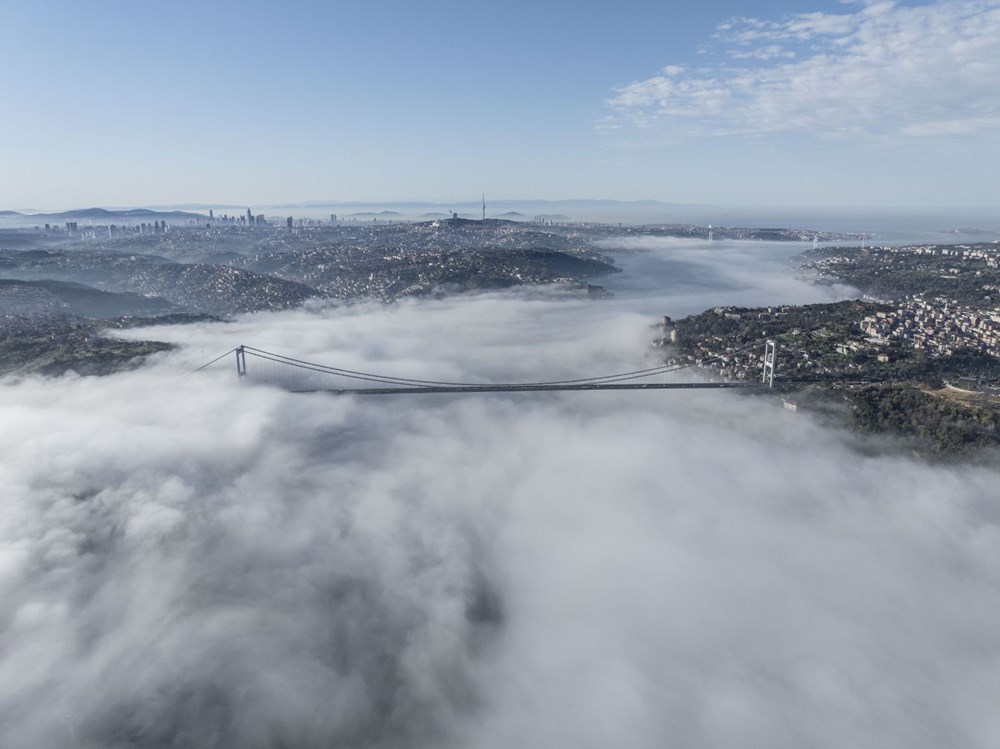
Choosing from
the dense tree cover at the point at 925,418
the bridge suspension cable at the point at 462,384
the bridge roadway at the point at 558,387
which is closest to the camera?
the dense tree cover at the point at 925,418

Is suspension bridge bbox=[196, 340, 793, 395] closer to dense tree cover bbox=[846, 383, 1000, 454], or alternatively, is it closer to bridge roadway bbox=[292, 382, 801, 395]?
bridge roadway bbox=[292, 382, 801, 395]

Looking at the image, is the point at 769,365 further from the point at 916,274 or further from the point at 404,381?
the point at 916,274

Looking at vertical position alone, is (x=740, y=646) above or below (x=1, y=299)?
below

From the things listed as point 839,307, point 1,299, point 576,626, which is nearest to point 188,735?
point 576,626

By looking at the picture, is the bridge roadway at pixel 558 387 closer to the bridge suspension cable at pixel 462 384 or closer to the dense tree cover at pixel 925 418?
the bridge suspension cable at pixel 462 384

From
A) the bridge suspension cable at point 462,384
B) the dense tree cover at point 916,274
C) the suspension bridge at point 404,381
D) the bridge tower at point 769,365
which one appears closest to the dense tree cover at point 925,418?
the bridge tower at point 769,365

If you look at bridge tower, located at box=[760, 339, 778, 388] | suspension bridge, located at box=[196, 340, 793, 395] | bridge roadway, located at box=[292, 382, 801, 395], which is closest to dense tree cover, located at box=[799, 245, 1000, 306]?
bridge tower, located at box=[760, 339, 778, 388]

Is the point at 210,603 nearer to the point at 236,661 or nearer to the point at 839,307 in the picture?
the point at 236,661

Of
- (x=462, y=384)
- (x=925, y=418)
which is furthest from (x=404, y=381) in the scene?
(x=925, y=418)
